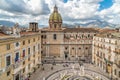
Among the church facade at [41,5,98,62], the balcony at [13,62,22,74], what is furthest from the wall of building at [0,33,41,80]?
the church facade at [41,5,98,62]

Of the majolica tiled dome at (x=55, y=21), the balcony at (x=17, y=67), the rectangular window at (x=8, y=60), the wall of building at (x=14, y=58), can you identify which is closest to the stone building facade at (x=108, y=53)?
the majolica tiled dome at (x=55, y=21)

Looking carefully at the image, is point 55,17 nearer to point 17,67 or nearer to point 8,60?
point 17,67

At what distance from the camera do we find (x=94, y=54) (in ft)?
210

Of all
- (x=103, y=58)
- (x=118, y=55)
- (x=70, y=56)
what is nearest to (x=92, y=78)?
(x=118, y=55)

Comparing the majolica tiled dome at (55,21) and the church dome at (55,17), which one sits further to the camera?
the church dome at (55,17)

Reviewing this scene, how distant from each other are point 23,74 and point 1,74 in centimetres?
1175

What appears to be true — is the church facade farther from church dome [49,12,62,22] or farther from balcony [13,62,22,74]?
balcony [13,62,22,74]

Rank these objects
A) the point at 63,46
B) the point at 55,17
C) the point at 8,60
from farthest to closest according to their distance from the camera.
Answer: the point at 55,17 → the point at 63,46 → the point at 8,60

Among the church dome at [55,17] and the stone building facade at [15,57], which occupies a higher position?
the church dome at [55,17]

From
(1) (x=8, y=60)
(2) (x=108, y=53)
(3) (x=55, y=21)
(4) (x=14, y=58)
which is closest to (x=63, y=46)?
(3) (x=55, y=21)

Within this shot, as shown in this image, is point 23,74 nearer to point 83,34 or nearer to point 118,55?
point 118,55

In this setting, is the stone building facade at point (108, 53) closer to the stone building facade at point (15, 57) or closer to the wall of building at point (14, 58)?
the wall of building at point (14, 58)

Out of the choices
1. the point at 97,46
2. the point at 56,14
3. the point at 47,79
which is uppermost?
the point at 56,14

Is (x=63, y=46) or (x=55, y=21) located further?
(x=55, y=21)
